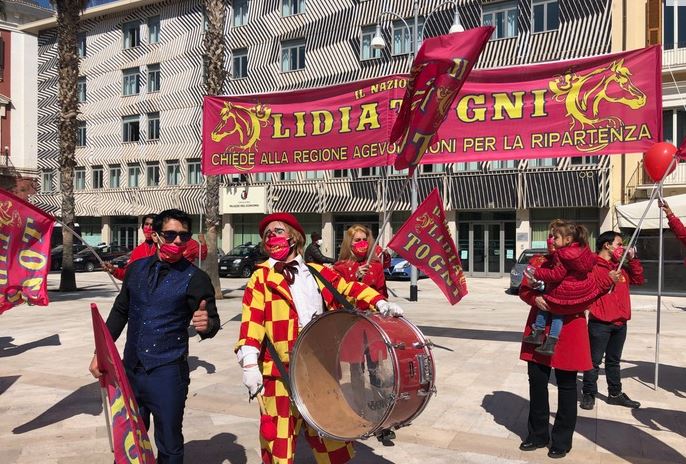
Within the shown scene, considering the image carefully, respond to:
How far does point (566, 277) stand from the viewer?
497 cm

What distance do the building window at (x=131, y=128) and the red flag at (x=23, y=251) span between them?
3721 centimetres

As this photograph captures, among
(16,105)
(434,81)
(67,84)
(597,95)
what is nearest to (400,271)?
(67,84)

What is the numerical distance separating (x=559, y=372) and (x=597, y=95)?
406cm

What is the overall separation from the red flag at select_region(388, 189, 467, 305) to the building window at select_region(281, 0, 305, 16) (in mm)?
29216

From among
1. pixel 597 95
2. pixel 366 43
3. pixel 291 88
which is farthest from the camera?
pixel 291 88

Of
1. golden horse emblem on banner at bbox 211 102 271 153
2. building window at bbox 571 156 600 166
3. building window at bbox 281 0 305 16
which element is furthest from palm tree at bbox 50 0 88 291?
building window at bbox 571 156 600 166

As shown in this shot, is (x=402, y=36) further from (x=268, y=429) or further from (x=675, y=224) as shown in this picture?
(x=268, y=429)

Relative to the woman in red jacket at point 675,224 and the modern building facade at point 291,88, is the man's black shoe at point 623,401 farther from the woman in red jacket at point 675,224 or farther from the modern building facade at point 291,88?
the modern building facade at point 291,88

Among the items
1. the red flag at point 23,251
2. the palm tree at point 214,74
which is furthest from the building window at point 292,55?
the red flag at point 23,251

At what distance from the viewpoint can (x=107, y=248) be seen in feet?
109

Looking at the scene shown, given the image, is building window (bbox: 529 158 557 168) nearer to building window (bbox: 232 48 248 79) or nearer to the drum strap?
building window (bbox: 232 48 248 79)

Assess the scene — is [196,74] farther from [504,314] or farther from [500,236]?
[504,314]

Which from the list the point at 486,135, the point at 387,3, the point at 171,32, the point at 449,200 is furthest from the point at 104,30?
the point at 486,135

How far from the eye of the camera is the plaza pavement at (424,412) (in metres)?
5.04
